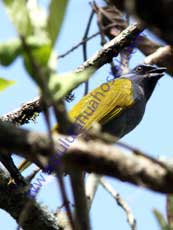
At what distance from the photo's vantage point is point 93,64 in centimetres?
313

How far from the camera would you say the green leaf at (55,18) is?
936 millimetres

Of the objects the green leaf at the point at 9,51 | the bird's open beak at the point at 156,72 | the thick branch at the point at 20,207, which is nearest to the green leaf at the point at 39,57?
the green leaf at the point at 9,51

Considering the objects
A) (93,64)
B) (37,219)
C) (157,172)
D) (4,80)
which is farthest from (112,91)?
(157,172)

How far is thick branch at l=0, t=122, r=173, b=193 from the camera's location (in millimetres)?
811

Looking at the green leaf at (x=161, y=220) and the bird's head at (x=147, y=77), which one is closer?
the green leaf at (x=161, y=220)

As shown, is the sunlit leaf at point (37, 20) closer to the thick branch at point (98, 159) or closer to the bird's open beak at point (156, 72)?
the thick branch at point (98, 159)

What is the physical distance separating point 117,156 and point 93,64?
2.34 m

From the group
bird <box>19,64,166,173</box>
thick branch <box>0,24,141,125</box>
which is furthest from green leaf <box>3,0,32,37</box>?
bird <box>19,64,166,173</box>

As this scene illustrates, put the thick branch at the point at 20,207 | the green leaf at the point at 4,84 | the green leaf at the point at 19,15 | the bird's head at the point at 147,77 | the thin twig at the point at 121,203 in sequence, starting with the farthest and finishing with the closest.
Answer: the bird's head at the point at 147,77, the thick branch at the point at 20,207, the thin twig at the point at 121,203, the green leaf at the point at 4,84, the green leaf at the point at 19,15

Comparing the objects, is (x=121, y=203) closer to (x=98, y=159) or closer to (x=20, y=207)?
(x=20, y=207)

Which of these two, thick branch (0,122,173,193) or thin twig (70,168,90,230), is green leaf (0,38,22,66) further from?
thin twig (70,168,90,230)

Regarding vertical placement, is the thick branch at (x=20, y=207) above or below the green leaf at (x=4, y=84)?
below

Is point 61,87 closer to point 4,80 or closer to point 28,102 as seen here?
point 4,80

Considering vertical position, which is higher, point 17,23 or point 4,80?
point 17,23
